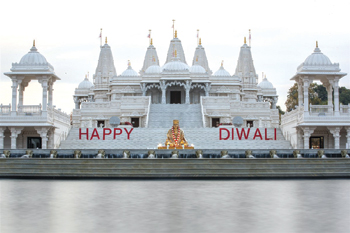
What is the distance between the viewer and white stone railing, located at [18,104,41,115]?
32.1 metres

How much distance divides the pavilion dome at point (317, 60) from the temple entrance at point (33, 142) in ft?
52.6

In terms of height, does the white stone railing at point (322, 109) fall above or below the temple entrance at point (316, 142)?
above

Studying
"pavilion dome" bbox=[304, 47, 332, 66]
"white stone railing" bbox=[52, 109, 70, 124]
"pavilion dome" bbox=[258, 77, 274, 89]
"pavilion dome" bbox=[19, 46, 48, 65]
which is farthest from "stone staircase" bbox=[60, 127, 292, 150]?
"pavilion dome" bbox=[258, 77, 274, 89]

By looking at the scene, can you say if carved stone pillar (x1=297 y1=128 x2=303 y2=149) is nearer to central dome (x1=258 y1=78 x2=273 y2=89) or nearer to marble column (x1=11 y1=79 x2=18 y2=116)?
marble column (x1=11 y1=79 x2=18 y2=116)

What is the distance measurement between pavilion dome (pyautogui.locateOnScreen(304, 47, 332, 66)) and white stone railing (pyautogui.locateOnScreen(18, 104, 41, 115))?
1543 centimetres

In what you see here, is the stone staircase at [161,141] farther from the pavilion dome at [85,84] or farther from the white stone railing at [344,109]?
the pavilion dome at [85,84]

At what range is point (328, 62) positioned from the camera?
32.9 meters

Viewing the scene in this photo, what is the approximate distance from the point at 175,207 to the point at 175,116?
1132 inches

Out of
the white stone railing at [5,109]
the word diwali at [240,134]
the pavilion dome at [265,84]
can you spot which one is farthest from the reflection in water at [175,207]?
the pavilion dome at [265,84]

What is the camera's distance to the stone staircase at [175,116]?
3868 cm

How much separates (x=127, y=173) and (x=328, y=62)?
1801 cm

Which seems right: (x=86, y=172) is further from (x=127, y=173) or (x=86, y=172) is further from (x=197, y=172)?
(x=197, y=172)

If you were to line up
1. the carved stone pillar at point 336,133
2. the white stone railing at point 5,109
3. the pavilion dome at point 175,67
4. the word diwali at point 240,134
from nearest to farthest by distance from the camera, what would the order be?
the carved stone pillar at point 336,133 → the white stone railing at point 5,109 → the word diwali at point 240,134 → the pavilion dome at point 175,67

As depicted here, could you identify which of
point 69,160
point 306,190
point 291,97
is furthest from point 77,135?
point 291,97
